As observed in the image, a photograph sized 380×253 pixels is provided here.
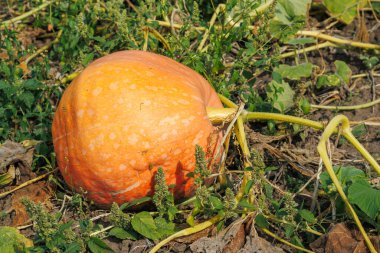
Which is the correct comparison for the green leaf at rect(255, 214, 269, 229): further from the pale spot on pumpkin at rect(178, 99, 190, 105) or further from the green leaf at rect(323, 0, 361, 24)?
the green leaf at rect(323, 0, 361, 24)

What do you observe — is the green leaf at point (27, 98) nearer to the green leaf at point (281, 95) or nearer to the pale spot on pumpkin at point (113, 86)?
the pale spot on pumpkin at point (113, 86)

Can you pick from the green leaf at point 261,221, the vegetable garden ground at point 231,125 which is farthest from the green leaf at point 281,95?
the green leaf at point 261,221

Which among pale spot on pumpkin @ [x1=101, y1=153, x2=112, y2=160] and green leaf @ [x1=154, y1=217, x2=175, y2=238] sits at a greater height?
pale spot on pumpkin @ [x1=101, y1=153, x2=112, y2=160]

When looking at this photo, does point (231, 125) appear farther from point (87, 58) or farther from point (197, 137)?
point (87, 58)

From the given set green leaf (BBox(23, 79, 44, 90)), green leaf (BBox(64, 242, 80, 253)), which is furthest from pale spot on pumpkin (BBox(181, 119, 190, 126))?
green leaf (BBox(23, 79, 44, 90))

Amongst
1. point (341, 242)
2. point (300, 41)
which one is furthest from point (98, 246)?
point (300, 41)

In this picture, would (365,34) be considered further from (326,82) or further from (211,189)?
(211,189)

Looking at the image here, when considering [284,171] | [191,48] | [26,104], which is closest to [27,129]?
[26,104]
